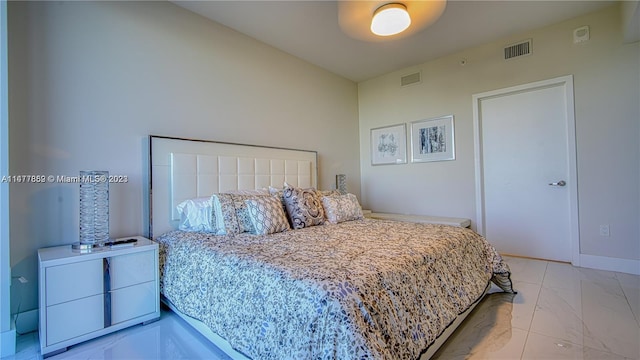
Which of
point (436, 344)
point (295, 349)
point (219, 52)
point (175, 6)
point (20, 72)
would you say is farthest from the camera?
point (219, 52)

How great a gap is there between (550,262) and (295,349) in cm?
346

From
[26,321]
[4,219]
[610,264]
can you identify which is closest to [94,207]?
[4,219]

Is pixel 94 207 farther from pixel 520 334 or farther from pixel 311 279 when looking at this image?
pixel 520 334

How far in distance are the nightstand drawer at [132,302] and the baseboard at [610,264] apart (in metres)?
4.14

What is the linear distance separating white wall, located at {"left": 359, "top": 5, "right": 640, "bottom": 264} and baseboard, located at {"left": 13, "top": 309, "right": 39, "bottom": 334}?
408cm

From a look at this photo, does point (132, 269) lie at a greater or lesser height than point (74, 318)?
greater

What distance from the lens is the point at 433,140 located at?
4059 millimetres

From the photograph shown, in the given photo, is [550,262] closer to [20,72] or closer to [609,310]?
[609,310]

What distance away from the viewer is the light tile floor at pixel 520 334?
1.63 m

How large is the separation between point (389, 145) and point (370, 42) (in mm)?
1657

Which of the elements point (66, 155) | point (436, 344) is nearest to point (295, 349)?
point (436, 344)

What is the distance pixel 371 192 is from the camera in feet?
15.6

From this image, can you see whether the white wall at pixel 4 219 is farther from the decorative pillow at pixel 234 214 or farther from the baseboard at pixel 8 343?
the decorative pillow at pixel 234 214

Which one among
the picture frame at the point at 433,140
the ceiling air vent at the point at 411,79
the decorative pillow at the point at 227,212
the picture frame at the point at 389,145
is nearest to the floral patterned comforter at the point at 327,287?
the decorative pillow at the point at 227,212
